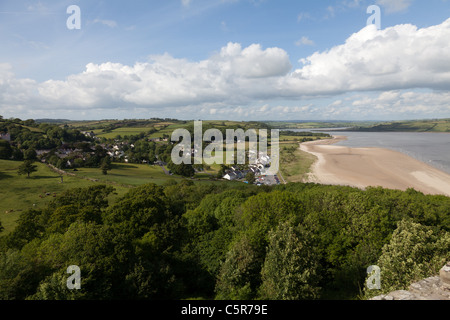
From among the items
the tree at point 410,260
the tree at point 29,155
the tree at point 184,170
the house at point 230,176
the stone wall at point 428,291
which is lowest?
the house at point 230,176

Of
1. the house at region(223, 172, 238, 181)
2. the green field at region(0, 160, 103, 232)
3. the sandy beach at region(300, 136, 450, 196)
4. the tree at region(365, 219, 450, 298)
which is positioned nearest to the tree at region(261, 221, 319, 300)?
the tree at region(365, 219, 450, 298)

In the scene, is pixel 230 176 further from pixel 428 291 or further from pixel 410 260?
pixel 428 291

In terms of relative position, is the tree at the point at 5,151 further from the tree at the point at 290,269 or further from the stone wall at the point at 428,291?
the stone wall at the point at 428,291

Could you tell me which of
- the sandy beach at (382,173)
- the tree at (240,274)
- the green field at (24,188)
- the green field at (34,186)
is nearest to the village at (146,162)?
the green field at (34,186)

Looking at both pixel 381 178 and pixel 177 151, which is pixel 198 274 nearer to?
pixel 381 178

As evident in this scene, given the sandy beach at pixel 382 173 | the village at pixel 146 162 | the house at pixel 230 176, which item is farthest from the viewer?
the house at pixel 230 176

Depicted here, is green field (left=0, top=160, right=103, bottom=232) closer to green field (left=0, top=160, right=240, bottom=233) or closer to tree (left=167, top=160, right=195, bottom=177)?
green field (left=0, top=160, right=240, bottom=233)

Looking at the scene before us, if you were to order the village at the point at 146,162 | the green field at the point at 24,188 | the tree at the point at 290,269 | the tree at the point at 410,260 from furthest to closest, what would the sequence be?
the village at the point at 146,162, the green field at the point at 24,188, the tree at the point at 290,269, the tree at the point at 410,260
